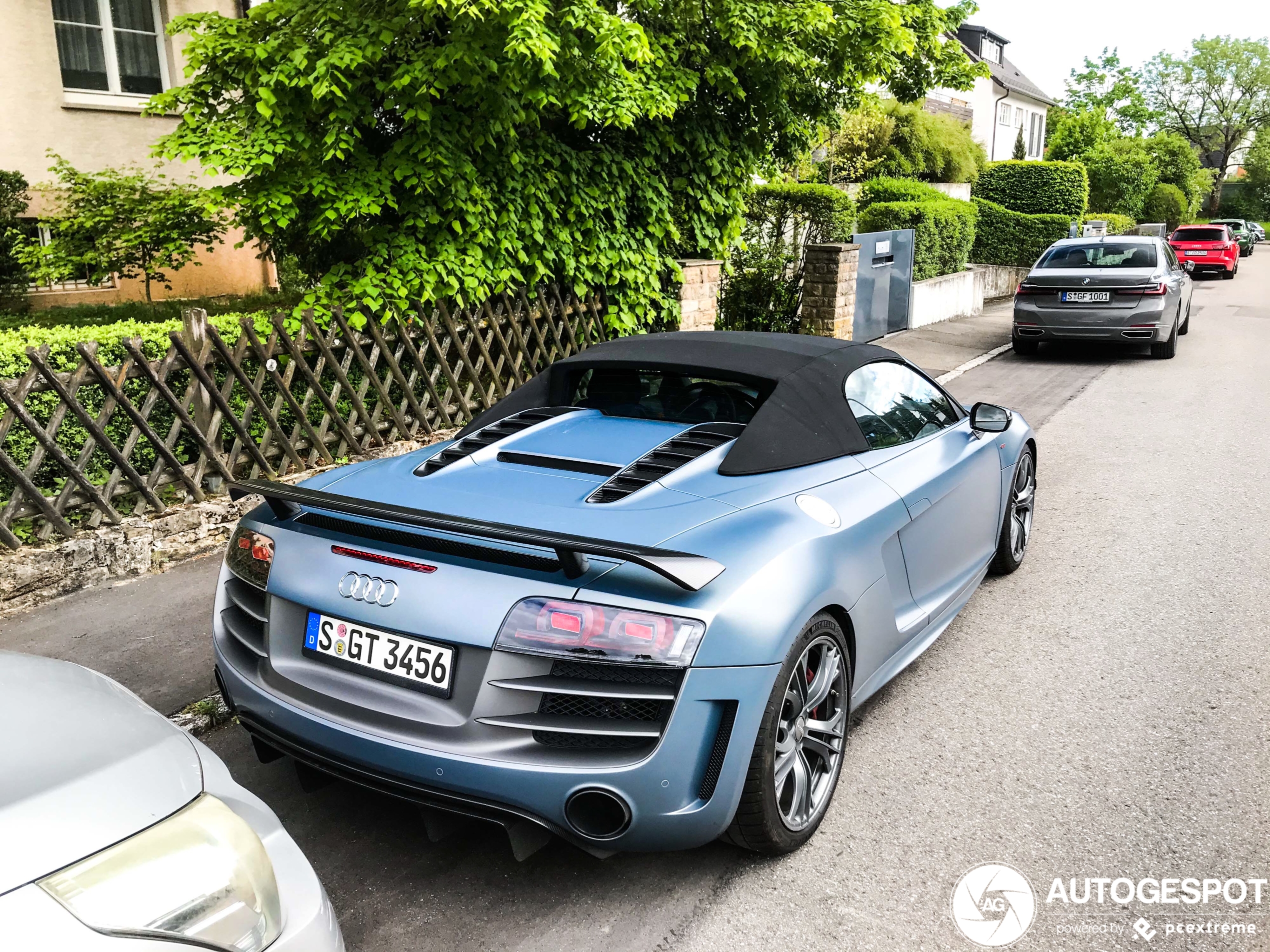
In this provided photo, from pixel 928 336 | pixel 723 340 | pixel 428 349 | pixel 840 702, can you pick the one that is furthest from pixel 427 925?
pixel 928 336

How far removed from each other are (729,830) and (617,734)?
0.54 meters

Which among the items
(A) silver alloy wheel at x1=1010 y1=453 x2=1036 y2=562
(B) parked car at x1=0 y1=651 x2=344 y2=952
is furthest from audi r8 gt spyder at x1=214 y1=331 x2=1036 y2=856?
(A) silver alloy wheel at x1=1010 y1=453 x2=1036 y2=562

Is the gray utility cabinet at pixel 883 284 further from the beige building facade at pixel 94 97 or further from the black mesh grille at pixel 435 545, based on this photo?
the black mesh grille at pixel 435 545

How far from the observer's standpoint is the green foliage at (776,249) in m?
12.8

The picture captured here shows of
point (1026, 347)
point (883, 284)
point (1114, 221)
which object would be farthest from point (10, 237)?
point (1114, 221)

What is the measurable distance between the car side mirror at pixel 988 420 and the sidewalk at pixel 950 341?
7564 mm

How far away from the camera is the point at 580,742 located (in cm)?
254

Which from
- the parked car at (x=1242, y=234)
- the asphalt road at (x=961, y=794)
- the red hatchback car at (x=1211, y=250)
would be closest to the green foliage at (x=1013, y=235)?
the red hatchback car at (x=1211, y=250)

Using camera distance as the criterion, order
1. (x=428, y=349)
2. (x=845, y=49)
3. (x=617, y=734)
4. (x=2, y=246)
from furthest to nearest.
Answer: (x=2, y=246) < (x=845, y=49) < (x=428, y=349) < (x=617, y=734)

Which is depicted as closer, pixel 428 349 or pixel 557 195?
pixel 428 349

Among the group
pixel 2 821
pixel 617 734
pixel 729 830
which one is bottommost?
pixel 729 830

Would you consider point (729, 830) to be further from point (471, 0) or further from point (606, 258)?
point (606, 258)

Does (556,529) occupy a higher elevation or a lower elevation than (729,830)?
higher

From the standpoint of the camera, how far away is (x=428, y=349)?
7496 millimetres
